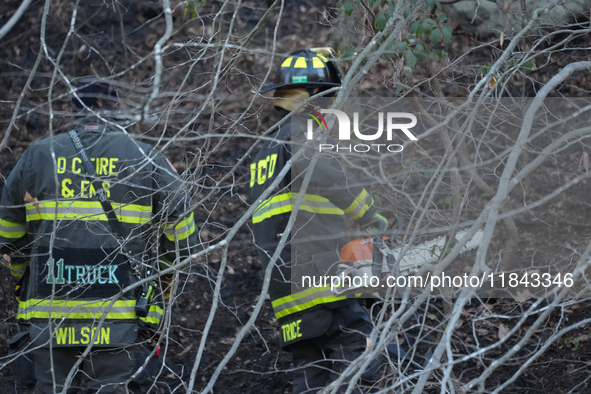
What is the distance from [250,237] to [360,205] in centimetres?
268

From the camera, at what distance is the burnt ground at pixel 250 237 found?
4.66 m

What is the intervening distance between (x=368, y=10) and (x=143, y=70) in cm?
399

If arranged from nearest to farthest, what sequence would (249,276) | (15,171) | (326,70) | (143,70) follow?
(15,171)
(326,70)
(249,276)
(143,70)

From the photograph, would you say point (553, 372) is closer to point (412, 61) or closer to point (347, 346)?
point (347, 346)

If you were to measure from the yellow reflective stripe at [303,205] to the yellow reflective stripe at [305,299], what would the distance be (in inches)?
17.1

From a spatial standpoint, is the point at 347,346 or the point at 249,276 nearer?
the point at 347,346

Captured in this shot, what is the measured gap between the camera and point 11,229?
3723 mm

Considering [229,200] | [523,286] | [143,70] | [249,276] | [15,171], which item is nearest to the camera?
[15,171]

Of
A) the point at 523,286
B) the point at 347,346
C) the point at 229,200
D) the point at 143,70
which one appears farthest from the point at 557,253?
the point at 143,70

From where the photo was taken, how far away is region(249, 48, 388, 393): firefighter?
3.63 meters

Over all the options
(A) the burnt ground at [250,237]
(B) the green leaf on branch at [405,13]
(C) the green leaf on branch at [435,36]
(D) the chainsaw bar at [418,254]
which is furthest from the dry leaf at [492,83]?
(D) the chainsaw bar at [418,254]

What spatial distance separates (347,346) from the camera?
12.0 feet

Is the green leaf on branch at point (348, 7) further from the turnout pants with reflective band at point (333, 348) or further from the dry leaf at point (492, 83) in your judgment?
the turnout pants with reflective band at point (333, 348)

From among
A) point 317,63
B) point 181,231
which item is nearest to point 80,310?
point 181,231
